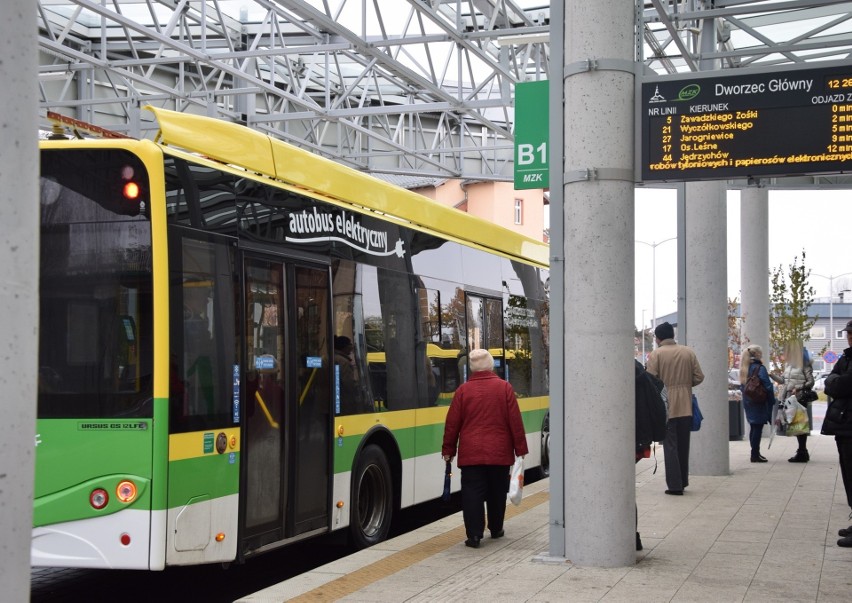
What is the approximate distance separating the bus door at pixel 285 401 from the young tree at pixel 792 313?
1906cm

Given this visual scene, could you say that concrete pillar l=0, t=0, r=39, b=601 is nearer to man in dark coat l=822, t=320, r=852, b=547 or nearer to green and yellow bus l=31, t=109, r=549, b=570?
green and yellow bus l=31, t=109, r=549, b=570

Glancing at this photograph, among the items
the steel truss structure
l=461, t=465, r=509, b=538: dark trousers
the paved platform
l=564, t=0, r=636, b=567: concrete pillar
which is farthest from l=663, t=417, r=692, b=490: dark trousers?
the steel truss structure

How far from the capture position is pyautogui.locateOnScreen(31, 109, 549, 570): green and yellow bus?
23.2 ft

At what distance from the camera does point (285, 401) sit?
861 cm

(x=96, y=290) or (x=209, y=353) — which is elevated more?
(x=96, y=290)

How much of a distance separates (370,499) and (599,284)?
341 cm

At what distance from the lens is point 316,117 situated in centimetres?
2517

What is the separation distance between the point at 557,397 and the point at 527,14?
12994 mm

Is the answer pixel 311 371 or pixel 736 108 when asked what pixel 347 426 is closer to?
pixel 311 371

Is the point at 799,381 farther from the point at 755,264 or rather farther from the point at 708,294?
the point at 755,264

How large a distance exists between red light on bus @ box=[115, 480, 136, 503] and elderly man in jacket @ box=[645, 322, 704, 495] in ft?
24.3

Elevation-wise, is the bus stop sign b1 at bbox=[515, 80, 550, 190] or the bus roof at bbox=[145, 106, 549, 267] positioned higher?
the bus stop sign b1 at bbox=[515, 80, 550, 190]

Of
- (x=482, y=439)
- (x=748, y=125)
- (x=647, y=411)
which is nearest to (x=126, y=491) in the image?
(x=482, y=439)

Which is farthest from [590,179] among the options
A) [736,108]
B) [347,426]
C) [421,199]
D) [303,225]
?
[421,199]
